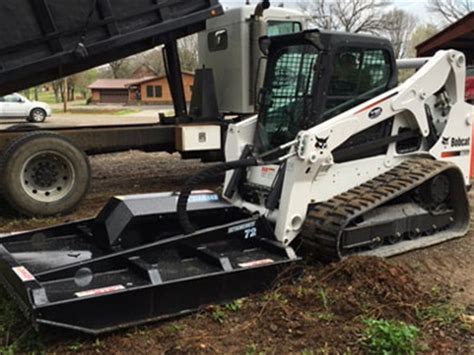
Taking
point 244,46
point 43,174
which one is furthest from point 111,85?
point 43,174

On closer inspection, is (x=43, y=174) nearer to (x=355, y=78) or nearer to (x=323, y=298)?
(x=355, y=78)

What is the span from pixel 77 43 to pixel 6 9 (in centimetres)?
84

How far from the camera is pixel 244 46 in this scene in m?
8.66

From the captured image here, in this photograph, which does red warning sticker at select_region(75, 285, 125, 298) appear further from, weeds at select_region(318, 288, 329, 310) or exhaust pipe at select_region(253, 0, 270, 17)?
exhaust pipe at select_region(253, 0, 270, 17)

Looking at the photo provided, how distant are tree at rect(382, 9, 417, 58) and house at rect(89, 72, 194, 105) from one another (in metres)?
22.1

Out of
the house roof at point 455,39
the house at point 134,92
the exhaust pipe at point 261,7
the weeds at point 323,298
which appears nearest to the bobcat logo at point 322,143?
the weeds at point 323,298

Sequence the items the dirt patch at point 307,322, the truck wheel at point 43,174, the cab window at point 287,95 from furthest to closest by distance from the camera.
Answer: the truck wheel at point 43,174 → the cab window at point 287,95 → the dirt patch at point 307,322

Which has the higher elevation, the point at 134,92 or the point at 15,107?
the point at 15,107

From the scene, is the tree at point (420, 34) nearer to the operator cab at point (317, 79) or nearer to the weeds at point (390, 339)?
the operator cab at point (317, 79)

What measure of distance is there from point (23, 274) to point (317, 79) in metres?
2.96

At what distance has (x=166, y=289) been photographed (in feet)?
13.5

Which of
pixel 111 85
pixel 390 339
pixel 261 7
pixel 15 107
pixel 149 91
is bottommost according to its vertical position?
pixel 111 85

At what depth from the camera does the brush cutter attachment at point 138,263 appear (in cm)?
385

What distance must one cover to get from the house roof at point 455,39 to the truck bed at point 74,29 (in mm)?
12658
